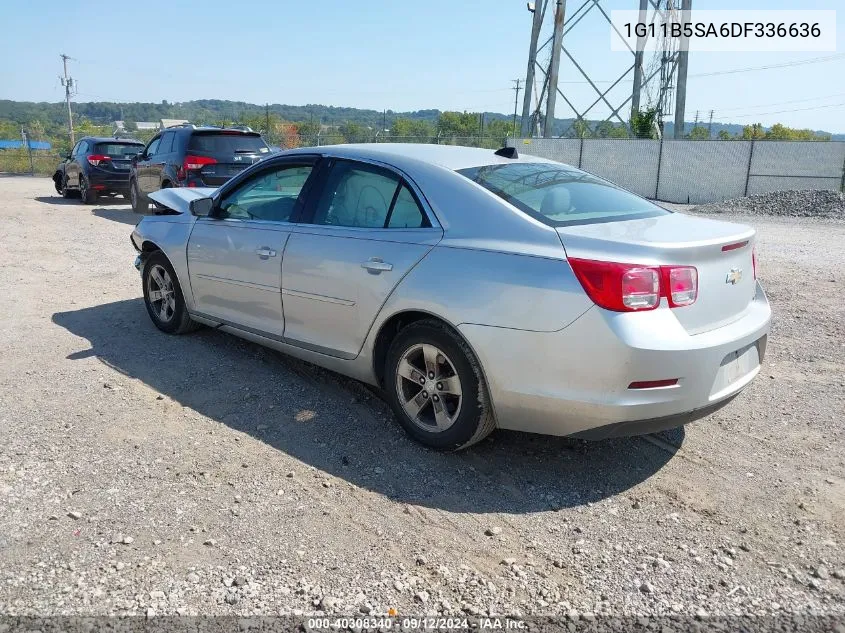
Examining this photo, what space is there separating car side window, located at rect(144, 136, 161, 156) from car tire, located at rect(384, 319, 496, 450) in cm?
1151

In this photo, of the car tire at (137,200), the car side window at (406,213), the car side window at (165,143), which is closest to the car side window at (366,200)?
the car side window at (406,213)

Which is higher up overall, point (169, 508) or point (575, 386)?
point (575, 386)

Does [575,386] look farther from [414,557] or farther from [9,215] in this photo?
[9,215]

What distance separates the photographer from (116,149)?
17.5m

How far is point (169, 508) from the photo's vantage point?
3.28 m

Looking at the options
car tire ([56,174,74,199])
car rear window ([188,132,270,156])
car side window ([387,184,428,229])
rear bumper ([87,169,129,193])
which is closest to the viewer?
car side window ([387,184,428,229])

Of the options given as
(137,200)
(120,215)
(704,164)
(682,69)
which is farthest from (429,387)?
(682,69)

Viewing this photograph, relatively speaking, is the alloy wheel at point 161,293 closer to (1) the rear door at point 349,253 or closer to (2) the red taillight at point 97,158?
(1) the rear door at point 349,253

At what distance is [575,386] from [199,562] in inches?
72.2

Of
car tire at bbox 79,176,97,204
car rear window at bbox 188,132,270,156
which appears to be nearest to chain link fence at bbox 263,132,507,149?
car tire at bbox 79,176,97,204

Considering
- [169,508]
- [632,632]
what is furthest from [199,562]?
[632,632]

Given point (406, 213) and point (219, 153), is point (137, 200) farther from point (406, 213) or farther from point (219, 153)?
point (406, 213)

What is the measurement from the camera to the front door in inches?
186

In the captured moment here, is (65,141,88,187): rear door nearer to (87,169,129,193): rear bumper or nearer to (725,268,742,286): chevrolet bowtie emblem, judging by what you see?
(87,169,129,193): rear bumper
